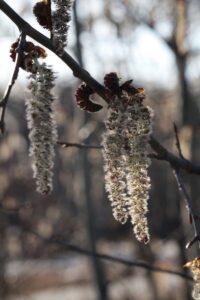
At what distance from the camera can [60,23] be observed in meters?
1.18

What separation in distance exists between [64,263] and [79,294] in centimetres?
303

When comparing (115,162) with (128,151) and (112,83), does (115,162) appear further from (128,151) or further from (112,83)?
(112,83)

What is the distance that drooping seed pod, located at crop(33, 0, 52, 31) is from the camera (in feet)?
4.23

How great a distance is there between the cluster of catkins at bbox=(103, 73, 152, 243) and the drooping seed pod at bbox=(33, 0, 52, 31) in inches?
7.4

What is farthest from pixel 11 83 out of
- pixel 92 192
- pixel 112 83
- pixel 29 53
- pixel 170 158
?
pixel 92 192

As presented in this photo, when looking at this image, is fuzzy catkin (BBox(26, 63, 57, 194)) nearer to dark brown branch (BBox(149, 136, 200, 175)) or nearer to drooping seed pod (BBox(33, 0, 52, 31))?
drooping seed pod (BBox(33, 0, 52, 31))

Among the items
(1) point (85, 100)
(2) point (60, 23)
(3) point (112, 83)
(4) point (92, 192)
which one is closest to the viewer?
(2) point (60, 23)

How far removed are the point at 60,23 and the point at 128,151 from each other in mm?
300


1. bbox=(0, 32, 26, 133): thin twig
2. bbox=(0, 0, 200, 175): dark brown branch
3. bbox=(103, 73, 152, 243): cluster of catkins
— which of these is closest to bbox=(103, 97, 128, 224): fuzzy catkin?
bbox=(103, 73, 152, 243): cluster of catkins

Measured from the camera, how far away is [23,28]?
1.28 m

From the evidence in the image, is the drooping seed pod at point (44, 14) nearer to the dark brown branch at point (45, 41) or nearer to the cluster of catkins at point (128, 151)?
the dark brown branch at point (45, 41)

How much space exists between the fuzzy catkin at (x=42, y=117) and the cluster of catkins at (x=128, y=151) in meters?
0.12

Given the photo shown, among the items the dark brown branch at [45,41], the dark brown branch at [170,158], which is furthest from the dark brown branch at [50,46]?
the dark brown branch at [170,158]

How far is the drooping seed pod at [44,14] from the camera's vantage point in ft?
4.23
